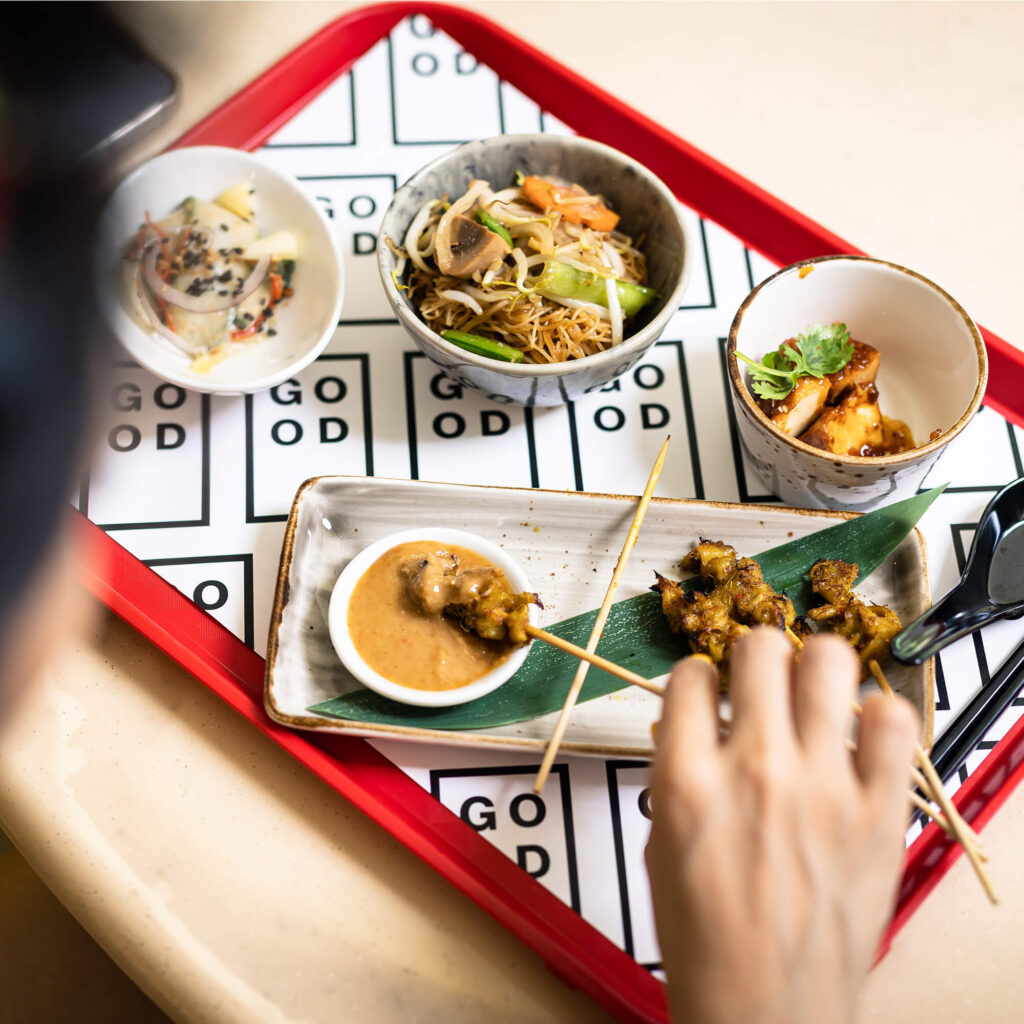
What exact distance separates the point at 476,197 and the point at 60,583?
195cm

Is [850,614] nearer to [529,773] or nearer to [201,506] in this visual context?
[529,773]

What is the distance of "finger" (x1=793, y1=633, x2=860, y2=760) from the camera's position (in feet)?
4.21

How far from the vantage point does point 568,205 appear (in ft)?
7.68

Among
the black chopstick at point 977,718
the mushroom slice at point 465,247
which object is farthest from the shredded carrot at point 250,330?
the black chopstick at point 977,718

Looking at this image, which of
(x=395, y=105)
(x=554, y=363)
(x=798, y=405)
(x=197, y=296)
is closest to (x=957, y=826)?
(x=798, y=405)

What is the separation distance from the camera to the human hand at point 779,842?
3.96 ft

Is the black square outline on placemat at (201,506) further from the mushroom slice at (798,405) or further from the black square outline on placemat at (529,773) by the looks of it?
the mushroom slice at (798,405)

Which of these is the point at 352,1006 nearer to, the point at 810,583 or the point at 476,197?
the point at 810,583

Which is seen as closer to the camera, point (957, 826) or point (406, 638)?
point (957, 826)

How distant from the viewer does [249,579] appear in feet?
7.06

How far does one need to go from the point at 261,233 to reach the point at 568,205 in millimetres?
881

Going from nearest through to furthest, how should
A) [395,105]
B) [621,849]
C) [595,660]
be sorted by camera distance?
[595,660], [621,849], [395,105]

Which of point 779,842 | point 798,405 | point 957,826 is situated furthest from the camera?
point 798,405

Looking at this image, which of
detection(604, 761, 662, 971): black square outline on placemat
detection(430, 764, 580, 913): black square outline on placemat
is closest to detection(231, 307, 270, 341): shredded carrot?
detection(430, 764, 580, 913): black square outline on placemat
